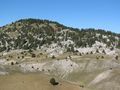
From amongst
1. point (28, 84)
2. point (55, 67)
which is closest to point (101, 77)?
point (28, 84)

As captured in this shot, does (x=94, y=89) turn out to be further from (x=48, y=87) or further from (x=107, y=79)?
(x=48, y=87)

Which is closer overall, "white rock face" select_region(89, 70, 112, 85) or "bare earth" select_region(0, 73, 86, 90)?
"bare earth" select_region(0, 73, 86, 90)

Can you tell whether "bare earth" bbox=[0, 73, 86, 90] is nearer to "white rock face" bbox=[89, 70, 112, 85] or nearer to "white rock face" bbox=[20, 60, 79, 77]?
"white rock face" bbox=[89, 70, 112, 85]

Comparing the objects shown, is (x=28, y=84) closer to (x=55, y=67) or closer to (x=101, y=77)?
(x=101, y=77)

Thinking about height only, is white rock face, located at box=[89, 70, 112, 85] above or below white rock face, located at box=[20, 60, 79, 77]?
below

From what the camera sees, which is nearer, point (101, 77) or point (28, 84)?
point (28, 84)

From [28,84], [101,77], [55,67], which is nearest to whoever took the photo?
[28,84]

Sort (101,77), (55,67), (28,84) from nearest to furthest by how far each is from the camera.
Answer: (28,84) < (101,77) < (55,67)

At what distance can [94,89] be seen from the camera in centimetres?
10156

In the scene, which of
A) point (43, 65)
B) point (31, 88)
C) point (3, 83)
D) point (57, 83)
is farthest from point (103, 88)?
point (43, 65)

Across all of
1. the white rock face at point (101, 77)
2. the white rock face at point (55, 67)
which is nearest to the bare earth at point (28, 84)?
the white rock face at point (101, 77)

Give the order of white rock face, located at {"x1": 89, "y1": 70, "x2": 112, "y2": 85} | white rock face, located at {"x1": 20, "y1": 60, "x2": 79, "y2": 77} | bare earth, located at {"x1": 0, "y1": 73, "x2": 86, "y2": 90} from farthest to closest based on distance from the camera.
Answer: white rock face, located at {"x1": 20, "y1": 60, "x2": 79, "y2": 77} → white rock face, located at {"x1": 89, "y1": 70, "x2": 112, "y2": 85} → bare earth, located at {"x1": 0, "y1": 73, "x2": 86, "y2": 90}

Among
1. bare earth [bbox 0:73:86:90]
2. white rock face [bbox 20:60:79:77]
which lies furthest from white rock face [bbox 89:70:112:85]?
white rock face [bbox 20:60:79:77]

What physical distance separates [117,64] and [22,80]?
65.6 metres
